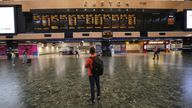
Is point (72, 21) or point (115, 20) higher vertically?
point (115, 20)

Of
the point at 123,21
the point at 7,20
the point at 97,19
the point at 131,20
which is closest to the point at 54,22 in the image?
the point at 97,19

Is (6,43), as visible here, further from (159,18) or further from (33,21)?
(159,18)

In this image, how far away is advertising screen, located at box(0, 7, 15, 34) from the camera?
31.1m

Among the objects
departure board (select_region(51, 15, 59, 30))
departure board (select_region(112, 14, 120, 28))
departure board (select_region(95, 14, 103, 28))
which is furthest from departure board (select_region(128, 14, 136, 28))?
departure board (select_region(51, 15, 59, 30))

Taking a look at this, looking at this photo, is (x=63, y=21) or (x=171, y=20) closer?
(x=63, y=21)

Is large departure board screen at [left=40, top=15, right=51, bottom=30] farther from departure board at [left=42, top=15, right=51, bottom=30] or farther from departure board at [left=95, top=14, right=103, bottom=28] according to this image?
departure board at [left=95, top=14, right=103, bottom=28]

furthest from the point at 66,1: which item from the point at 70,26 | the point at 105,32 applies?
the point at 105,32

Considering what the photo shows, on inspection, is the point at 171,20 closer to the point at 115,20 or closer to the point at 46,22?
the point at 115,20

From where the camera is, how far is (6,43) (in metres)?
37.0

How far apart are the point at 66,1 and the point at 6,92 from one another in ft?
83.5

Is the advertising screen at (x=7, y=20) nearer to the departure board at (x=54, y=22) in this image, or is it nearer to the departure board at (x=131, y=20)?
the departure board at (x=54, y=22)

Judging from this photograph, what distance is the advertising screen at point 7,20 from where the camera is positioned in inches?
1224

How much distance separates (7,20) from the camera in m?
31.4

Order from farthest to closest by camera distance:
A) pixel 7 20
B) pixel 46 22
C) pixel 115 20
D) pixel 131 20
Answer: pixel 131 20 < pixel 115 20 < pixel 46 22 < pixel 7 20
